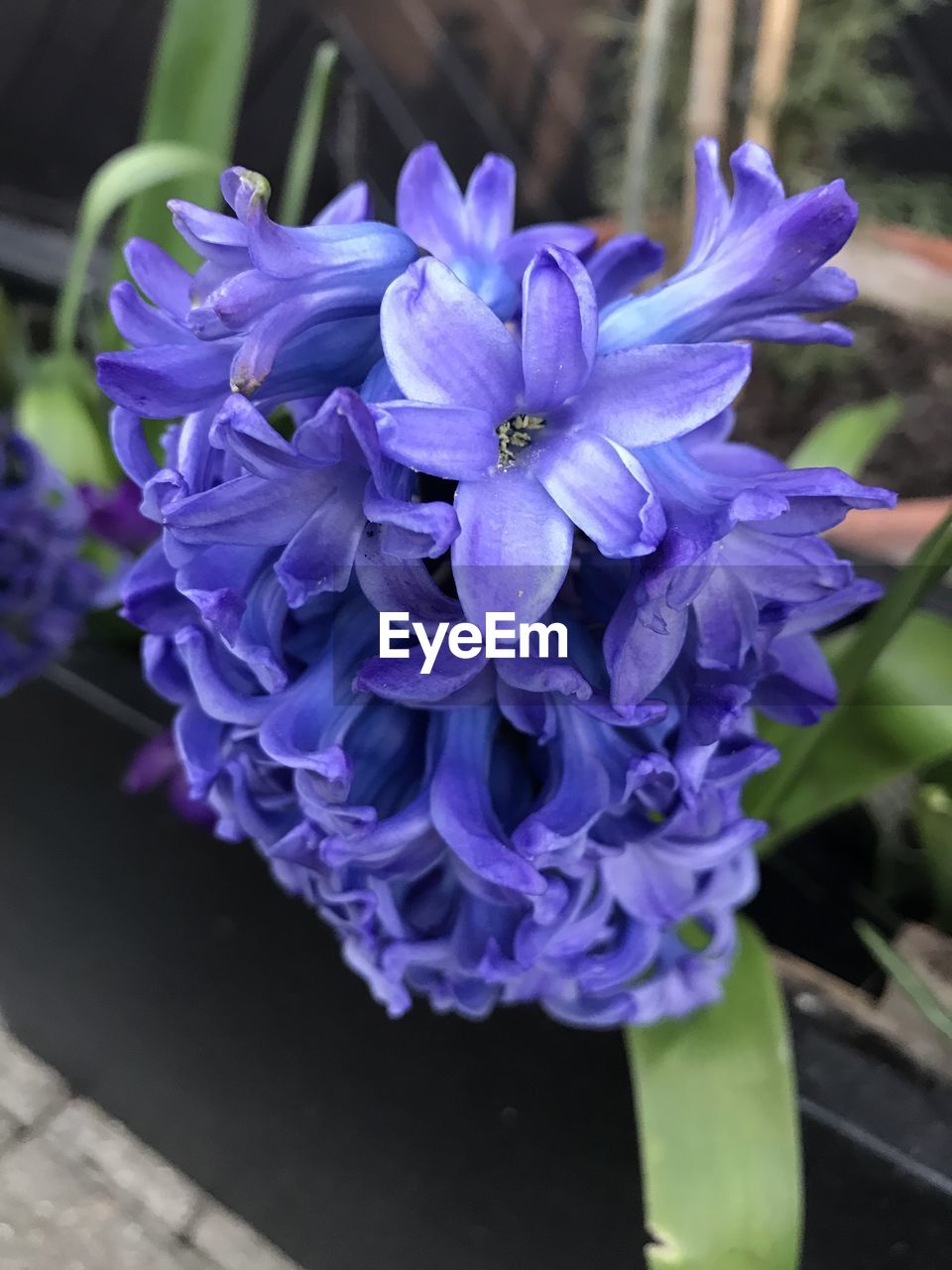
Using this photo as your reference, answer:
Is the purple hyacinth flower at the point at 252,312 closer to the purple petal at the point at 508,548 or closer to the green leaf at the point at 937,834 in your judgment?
the purple petal at the point at 508,548

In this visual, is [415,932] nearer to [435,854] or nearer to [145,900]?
[435,854]

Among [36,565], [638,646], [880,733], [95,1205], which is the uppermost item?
[638,646]

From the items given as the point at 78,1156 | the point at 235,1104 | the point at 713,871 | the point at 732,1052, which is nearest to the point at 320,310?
the point at 713,871

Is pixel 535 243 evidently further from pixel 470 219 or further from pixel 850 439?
pixel 850 439

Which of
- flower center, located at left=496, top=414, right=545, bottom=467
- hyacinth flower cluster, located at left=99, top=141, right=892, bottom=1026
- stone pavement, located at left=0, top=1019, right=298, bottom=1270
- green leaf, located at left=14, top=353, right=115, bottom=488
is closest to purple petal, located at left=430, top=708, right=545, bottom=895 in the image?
hyacinth flower cluster, located at left=99, top=141, right=892, bottom=1026

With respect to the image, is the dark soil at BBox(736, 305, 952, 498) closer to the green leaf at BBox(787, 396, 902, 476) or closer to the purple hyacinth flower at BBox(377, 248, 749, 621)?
the green leaf at BBox(787, 396, 902, 476)

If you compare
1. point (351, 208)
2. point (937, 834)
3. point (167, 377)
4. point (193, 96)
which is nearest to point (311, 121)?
point (193, 96)
